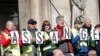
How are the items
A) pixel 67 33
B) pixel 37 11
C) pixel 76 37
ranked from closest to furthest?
pixel 67 33
pixel 76 37
pixel 37 11

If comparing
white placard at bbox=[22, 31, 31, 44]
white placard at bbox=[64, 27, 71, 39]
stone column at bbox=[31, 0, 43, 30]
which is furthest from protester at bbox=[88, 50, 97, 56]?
stone column at bbox=[31, 0, 43, 30]

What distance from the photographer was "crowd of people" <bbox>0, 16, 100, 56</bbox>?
12133 mm

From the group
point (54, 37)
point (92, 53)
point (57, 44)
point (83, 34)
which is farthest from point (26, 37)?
point (92, 53)

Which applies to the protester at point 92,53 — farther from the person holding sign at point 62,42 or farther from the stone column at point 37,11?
the stone column at point 37,11

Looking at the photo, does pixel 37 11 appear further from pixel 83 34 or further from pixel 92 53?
pixel 92 53

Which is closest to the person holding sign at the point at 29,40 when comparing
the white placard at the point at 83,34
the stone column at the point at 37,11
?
the white placard at the point at 83,34

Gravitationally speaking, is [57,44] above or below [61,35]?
below

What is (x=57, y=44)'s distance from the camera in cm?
1245

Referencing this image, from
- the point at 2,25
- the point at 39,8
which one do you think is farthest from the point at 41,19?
the point at 2,25

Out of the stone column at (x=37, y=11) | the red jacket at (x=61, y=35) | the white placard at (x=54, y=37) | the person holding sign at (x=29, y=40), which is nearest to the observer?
the person holding sign at (x=29, y=40)

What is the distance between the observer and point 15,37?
12.1 m

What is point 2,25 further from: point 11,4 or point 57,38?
point 57,38

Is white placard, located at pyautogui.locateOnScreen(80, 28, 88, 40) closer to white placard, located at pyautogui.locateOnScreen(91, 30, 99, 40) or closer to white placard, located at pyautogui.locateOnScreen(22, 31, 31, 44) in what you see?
white placard, located at pyautogui.locateOnScreen(91, 30, 99, 40)

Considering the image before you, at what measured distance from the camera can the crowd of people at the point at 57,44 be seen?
39.8 feet
